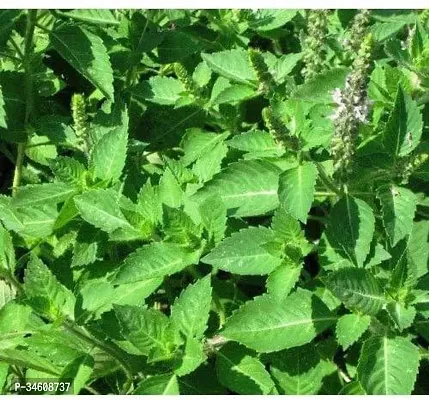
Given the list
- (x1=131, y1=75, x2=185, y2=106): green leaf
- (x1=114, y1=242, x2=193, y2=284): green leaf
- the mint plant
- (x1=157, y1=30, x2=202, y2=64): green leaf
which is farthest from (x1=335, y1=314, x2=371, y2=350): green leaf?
(x1=157, y1=30, x2=202, y2=64): green leaf

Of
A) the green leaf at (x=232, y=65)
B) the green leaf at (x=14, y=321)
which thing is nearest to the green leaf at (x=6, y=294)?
the green leaf at (x=14, y=321)

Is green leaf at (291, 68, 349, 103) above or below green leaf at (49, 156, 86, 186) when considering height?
above

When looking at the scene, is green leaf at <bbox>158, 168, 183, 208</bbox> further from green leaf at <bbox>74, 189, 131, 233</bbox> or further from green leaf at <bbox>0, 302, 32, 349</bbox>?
Answer: green leaf at <bbox>0, 302, 32, 349</bbox>

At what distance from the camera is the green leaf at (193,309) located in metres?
2.36

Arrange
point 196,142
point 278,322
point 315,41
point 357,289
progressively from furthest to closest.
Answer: point 196,142, point 315,41, point 278,322, point 357,289

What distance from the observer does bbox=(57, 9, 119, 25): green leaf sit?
3.06 meters

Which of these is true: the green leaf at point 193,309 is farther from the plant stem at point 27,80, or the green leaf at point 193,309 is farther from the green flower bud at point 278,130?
the plant stem at point 27,80

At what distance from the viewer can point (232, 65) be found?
2.88 meters

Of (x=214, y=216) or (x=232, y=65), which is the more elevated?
(x=232, y=65)

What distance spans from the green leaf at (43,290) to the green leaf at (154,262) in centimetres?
30

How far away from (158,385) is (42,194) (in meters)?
0.85

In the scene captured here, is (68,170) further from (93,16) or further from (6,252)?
(93,16)

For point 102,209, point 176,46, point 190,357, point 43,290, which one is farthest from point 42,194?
point 176,46

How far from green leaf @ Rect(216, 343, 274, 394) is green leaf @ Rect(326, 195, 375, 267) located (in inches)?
20.5
